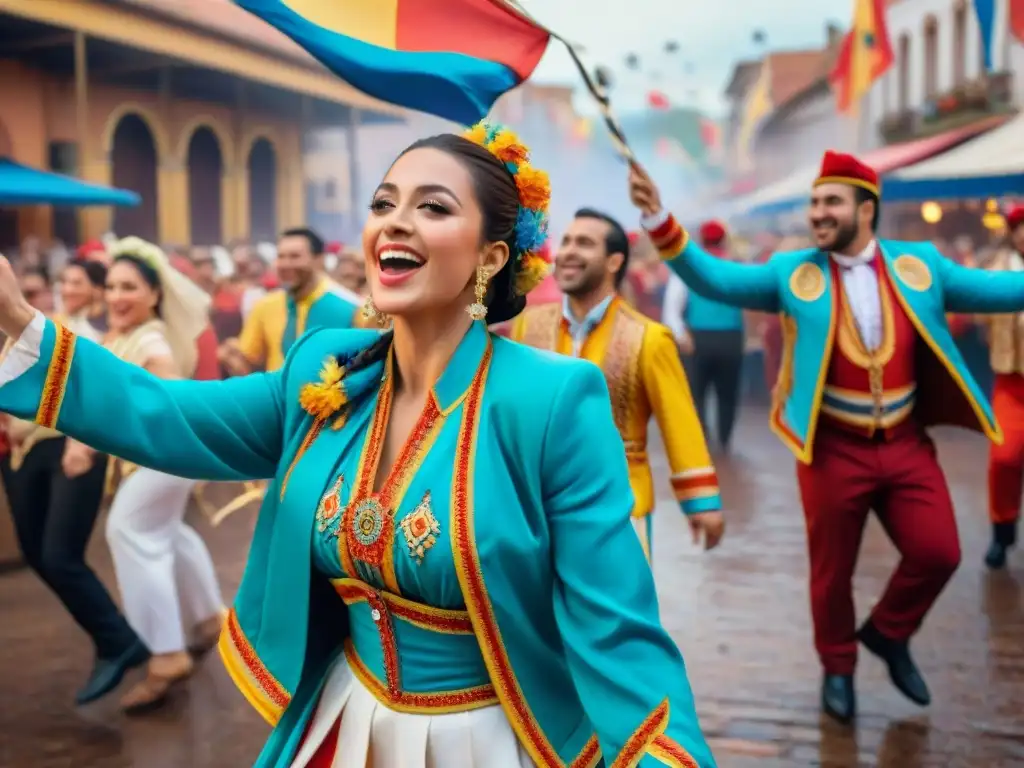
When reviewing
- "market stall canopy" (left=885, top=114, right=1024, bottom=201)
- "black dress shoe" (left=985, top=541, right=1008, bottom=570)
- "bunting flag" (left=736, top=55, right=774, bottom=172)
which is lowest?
"black dress shoe" (left=985, top=541, right=1008, bottom=570)

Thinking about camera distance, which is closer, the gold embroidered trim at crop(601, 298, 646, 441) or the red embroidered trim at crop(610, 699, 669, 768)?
the red embroidered trim at crop(610, 699, 669, 768)

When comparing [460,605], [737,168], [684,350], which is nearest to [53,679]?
[460,605]

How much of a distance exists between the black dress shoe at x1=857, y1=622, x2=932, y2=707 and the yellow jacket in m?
1.00

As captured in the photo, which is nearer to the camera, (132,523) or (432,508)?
(432,508)

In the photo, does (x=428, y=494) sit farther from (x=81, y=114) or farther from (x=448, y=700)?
(x=81, y=114)

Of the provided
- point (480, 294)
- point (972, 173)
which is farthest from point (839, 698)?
point (972, 173)

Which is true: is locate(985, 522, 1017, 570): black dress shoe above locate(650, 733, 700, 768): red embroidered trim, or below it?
below

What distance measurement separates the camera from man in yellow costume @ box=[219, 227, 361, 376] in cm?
682

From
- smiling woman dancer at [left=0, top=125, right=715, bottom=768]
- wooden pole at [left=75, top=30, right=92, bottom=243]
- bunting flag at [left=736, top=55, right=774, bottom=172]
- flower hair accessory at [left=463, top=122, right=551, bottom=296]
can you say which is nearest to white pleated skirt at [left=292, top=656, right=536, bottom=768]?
smiling woman dancer at [left=0, top=125, right=715, bottom=768]

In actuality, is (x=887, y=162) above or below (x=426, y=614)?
above

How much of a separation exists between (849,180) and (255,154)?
15.8 meters

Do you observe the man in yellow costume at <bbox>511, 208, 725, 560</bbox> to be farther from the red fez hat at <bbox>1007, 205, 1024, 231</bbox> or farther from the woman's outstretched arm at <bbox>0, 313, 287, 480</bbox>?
the red fez hat at <bbox>1007, 205, 1024, 231</bbox>

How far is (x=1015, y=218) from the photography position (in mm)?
6461

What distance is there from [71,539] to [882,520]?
327cm
